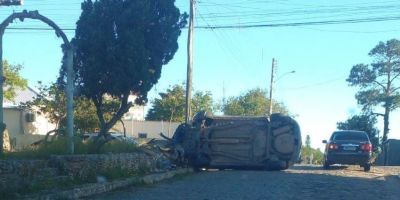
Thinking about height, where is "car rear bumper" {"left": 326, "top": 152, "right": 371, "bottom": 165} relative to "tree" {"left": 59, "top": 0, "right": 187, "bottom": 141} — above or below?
below

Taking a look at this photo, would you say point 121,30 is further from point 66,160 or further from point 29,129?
point 29,129

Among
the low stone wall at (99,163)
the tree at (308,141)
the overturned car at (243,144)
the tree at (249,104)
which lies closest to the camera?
the low stone wall at (99,163)

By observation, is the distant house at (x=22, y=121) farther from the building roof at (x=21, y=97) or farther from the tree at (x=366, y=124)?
the tree at (x=366, y=124)

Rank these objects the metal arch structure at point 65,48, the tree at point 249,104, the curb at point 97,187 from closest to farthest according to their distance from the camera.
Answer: the curb at point 97,187
the metal arch structure at point 65,48
the tree at point 249,104

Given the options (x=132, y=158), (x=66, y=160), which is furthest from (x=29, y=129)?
(x=66, y=160)

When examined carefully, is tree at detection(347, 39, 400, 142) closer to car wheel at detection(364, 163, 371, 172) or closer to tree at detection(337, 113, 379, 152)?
tree at detection(337, 113, 379, 152)

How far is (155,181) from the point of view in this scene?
675 inches

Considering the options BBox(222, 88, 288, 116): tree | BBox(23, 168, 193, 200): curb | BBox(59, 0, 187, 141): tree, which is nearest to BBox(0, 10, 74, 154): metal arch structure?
BBox(23, 168, 193, 200): curb

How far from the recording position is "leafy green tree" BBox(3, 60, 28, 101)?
4609 centimetres

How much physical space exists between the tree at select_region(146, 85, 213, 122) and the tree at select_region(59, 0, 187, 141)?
3334 centimetres

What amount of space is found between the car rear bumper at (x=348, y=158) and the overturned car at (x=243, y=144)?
11.7 feet

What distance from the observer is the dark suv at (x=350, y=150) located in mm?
25172

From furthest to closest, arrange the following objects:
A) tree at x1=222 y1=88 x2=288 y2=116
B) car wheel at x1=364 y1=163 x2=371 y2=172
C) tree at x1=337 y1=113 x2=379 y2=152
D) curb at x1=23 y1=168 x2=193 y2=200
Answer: tree at x1=222 y1=88 x2=288 y2=116, tree at x1=337 y1=113 x2=379 y2=152, car wheel at x1=364 y1=163 x2=371 y2=172, curb at x1=23 y1=168 x2=193 y2=200

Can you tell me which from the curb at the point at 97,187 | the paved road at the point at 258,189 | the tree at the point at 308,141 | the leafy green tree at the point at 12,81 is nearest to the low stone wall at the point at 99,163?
the curb at the point at 97,187
